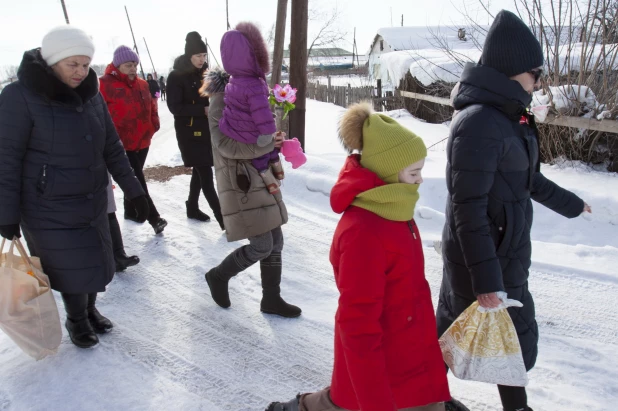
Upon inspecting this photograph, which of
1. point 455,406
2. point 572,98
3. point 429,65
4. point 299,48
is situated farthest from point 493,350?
point 429,65


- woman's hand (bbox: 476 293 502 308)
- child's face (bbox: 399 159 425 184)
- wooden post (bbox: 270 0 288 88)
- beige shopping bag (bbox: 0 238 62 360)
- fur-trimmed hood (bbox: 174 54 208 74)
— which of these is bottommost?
beige shopping bag (bbox: 0 238 62 360)

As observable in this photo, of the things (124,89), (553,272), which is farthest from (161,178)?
(553,272)

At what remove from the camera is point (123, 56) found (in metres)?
4.38

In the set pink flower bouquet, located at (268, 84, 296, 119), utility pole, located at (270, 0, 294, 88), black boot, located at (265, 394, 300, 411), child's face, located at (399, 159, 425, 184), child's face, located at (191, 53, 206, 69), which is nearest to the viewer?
child's face, located at (399, 159, 425, 184)

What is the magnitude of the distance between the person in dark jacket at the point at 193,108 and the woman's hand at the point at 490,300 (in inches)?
128

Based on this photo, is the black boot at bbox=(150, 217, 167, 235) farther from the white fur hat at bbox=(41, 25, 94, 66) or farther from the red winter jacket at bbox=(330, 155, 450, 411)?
the red winter jacket at bbox=(330, 155, 450, 411)

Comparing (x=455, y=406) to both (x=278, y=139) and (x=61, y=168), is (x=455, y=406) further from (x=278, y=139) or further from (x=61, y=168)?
(x=61, y=168)

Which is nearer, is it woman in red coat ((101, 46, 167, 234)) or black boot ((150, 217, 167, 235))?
woman in red coat ((101, 46, 167, 234))

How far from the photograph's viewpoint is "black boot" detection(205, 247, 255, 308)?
314 centimetres

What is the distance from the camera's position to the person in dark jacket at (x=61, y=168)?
2.45 metres

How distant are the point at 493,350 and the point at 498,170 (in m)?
0.71

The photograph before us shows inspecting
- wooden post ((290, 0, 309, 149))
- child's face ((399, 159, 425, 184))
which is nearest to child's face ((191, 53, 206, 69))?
wooden post ((290, 0, 309, 149))

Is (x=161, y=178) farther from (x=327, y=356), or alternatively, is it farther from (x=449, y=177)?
(x=449, y=177)

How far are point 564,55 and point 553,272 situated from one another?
5.33m
